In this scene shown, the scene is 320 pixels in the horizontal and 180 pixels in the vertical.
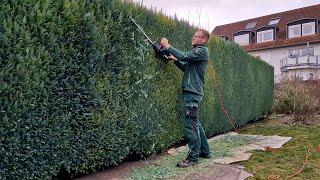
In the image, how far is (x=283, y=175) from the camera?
466 centimetres

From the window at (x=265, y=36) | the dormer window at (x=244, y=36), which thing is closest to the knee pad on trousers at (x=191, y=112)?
the window at (x=265, y=36)

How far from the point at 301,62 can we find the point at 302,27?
11.0 ft

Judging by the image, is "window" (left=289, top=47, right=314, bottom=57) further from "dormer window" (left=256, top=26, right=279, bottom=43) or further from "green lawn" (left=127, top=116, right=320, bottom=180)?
"green lawn" (left=127, top=116, right=320, bottom=180)

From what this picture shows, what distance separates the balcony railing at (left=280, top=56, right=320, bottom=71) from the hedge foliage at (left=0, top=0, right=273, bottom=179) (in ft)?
97.9

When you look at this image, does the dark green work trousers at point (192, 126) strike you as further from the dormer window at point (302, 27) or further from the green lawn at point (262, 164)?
the dormer window at point (302, 27)

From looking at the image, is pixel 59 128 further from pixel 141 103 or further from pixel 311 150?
pixel 311 150

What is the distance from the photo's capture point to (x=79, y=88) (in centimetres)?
369

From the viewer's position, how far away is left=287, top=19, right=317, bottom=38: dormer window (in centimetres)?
3290

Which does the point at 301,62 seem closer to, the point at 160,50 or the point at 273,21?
the point at 273,21

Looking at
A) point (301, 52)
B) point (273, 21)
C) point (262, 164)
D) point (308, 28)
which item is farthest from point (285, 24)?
point (262, 164)

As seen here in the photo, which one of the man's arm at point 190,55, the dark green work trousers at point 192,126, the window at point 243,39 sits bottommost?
the dark green work trousers at point 192,126

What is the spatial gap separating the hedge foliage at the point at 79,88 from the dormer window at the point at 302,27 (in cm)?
3059

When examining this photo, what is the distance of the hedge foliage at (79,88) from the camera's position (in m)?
3.00

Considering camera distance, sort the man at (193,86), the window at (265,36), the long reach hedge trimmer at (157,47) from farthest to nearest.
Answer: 1. the window at (265,36)
2. the man at (193,86)
3. the long reach hedge trimmer at (157,47)
